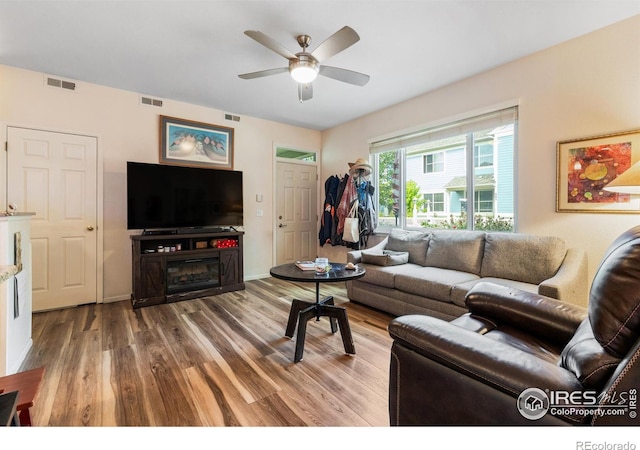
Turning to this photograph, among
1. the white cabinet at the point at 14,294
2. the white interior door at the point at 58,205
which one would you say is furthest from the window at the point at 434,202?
the white interior door at the point at 58,205

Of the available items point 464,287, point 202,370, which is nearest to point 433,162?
point 464,287

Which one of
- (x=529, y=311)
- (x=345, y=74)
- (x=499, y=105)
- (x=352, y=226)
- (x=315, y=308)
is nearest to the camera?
(x=529, y=311)

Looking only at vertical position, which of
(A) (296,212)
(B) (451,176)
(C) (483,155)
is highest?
(C) (483,155)

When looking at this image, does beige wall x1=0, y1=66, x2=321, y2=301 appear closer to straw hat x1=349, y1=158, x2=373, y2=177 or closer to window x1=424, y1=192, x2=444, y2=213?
straw hat x1=349, y1=158, x2=373, y2=177

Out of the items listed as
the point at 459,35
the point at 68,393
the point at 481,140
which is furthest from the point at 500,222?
the point at 68,393

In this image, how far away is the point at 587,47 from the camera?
2.38 metres

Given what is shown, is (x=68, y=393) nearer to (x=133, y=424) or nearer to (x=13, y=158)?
(x=133, y=424)

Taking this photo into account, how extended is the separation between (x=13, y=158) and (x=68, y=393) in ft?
8.82

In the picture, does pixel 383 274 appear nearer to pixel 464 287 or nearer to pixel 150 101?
pixel 464 287

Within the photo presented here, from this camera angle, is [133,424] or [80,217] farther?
[80,217]

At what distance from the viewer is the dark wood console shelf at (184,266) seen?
128 inches

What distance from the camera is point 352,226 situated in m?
4.12

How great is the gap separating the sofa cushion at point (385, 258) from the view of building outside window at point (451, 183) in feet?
2.41

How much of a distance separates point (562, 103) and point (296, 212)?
3776 mm
